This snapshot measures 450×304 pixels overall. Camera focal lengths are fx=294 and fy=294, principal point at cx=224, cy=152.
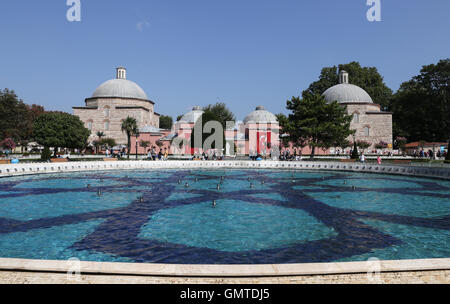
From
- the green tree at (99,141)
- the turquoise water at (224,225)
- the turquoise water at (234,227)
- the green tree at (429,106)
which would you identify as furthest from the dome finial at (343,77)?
the turquoise water at (234,227)

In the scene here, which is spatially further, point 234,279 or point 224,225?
point 224,225

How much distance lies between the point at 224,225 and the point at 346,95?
149 feet

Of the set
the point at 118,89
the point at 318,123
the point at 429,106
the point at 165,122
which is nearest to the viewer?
the point at 318,123

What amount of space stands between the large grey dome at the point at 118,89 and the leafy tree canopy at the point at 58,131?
47.8 feet

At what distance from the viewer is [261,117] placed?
54969 millimetres

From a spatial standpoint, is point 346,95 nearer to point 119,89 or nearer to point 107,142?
point 119,89

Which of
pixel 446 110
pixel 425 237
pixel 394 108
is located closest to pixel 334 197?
pixel 425 237

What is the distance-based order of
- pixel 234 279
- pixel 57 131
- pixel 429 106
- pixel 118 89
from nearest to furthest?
pixel 234 279
pixel 57 131
pixel 429 106
pixel 118 89

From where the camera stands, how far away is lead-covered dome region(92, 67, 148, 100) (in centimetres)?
5122

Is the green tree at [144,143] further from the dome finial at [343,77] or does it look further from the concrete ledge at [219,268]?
the concrete ledge at [219,268]

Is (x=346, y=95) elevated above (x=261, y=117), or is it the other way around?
(x=346, y=95)

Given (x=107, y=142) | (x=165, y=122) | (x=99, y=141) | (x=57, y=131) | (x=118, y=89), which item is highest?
(x=118, y=89)

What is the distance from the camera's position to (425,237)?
21.9ft

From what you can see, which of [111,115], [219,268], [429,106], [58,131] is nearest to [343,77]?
[429,106]
